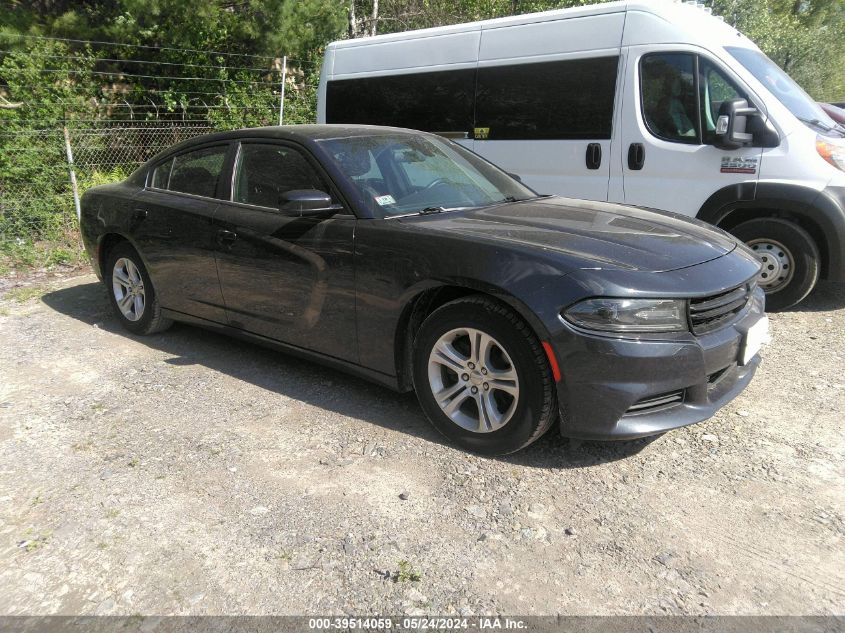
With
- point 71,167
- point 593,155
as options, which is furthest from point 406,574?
point 71,167

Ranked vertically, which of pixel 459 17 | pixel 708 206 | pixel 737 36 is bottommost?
pixel 708 206

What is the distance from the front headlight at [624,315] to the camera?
283 centimetres

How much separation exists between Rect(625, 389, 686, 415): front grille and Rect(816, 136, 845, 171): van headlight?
10.6 ft

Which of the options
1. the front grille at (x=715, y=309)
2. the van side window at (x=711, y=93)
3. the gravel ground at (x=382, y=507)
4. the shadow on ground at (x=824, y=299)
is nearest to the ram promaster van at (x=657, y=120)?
the van side window at (x=711, y=93)

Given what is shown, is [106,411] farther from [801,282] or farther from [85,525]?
[801,282]

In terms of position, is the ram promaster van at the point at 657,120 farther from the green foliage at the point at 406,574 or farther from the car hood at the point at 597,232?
the green foliage at the point at 406,574

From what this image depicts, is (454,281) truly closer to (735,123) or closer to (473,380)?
(473,380)

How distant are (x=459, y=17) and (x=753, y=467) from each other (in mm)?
16521

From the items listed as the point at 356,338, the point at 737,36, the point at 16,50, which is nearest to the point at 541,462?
the point at 356,338

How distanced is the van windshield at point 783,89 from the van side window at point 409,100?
2.49 m

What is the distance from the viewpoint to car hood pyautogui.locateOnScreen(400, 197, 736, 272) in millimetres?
3023

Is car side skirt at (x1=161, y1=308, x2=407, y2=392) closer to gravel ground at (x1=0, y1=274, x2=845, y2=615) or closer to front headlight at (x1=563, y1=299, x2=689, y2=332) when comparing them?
gravel ground at (x1=0, y1=274, x2=845, y2=615)

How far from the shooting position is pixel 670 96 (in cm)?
559

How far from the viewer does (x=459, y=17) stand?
17312 millimetres
